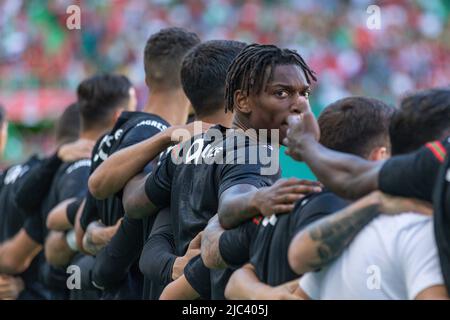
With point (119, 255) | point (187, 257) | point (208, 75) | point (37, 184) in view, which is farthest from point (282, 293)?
point (37, 184)

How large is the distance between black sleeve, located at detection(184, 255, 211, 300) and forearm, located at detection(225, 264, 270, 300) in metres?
0.46

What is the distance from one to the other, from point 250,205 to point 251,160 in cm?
39

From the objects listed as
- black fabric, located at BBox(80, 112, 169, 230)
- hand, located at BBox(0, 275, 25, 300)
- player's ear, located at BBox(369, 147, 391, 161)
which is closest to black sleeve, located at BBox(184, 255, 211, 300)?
player's ear, located at BBox(369, 147, 391, 161)

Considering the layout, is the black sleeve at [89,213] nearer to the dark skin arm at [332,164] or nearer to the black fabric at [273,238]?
the black fabric at [273,238]

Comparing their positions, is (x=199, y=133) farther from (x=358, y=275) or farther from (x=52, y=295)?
(x=52, y=295)

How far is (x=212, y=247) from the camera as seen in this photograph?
375 cm

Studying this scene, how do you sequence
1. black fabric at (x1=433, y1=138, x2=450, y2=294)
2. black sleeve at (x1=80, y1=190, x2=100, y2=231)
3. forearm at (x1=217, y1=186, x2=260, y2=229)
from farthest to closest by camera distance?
black sleeve at (x1=80, y1=190, x2=100, y2=231), forearm at (x1=217, y1=186, x2=260, y2=229), black fabric at (x1=433, y1=138, x2=450, y2=294)

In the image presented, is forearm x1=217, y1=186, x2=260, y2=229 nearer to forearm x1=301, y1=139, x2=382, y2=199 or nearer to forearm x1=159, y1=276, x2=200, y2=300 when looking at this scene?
forearm x1=301, y1=139, x2=382, y2=199

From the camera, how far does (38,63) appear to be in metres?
18.7

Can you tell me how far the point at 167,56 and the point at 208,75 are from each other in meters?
1.14

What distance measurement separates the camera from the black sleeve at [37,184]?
7.42 m

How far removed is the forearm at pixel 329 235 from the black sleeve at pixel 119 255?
225 centimetres

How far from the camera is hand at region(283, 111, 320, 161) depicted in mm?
3314

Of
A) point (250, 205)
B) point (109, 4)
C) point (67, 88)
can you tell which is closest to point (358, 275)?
point (250, 205)
